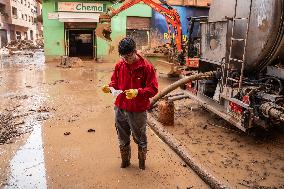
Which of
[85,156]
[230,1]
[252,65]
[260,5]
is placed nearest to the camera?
[85,156]

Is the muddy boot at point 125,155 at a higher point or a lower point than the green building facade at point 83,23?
lower

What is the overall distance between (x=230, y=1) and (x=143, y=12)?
16.0 meters

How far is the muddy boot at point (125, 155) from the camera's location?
4230 millimetres

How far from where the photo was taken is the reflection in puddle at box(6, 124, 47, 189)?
388cm

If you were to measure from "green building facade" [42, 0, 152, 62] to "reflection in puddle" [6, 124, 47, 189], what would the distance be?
52.5ft

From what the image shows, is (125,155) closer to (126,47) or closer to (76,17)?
(126,47)

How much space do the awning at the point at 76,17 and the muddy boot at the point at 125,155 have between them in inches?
678

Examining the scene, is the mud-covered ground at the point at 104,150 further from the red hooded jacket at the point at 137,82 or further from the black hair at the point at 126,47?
the black hair at the point at 126,47

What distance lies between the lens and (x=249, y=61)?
5.66 metres

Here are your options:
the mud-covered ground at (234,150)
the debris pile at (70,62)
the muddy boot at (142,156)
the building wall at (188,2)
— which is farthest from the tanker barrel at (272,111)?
the building wall at (188,2)

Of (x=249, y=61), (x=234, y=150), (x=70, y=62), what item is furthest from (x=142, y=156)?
(x=70, y=62)

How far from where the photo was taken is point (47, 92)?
9.93 meters

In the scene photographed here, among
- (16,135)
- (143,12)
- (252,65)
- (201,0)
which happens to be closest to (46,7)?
(143,12)

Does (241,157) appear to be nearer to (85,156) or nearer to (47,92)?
(85,156)
